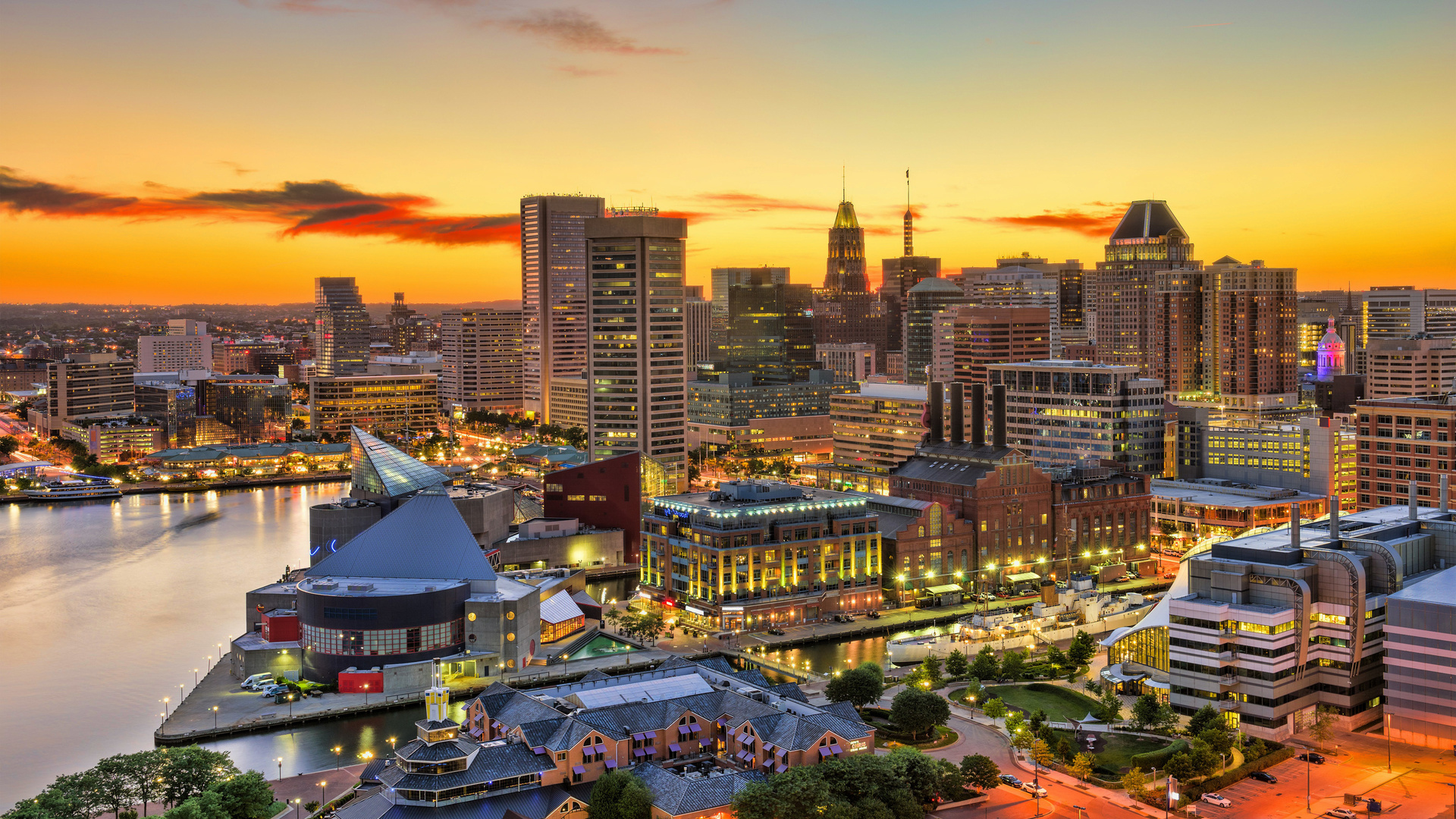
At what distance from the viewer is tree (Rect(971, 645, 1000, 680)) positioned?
142 ft

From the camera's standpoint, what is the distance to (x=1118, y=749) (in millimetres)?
35875

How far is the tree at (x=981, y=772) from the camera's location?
1259 inches

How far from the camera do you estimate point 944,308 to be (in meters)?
142

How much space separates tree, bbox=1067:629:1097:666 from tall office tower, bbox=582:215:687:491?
45254mm

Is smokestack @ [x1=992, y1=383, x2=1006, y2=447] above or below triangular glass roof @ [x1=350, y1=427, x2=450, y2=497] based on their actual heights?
above

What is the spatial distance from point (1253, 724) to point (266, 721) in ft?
92.7

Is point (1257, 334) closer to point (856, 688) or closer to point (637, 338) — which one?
point (637, 338)

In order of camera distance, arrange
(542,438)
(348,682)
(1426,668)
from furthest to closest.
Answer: (542,438) < (348,682) < (1426,668)

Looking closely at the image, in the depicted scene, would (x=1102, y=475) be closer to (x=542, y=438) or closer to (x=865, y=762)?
(x=865, y=762)

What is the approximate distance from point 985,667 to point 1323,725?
411 inches

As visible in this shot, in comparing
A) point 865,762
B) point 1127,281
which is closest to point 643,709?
point 865,762

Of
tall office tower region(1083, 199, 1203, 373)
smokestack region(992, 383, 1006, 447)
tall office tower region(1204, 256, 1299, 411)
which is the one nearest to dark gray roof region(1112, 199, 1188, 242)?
tall office tower region(1083, 199, 1203, 373)

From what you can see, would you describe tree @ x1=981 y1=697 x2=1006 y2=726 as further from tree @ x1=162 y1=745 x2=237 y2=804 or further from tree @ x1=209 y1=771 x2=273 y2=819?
tree @ x1=162 y1=745 x2=237 y2=804

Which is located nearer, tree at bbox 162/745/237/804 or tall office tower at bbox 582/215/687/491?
tree at bbox 162/745/237/804
